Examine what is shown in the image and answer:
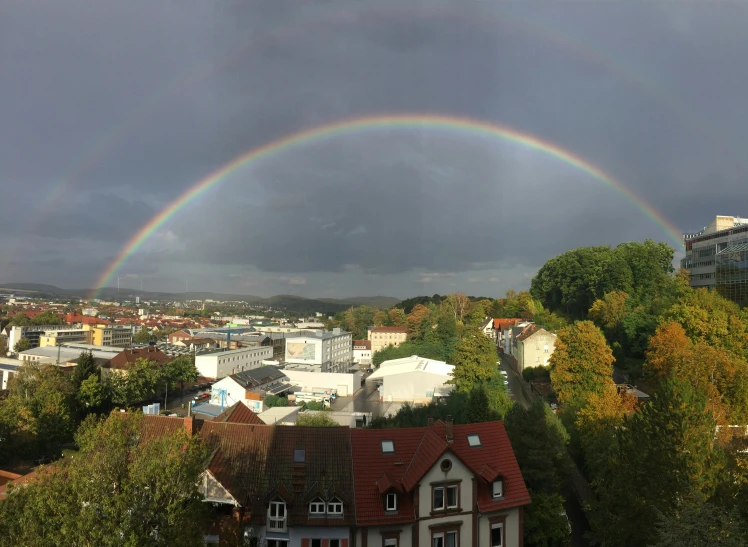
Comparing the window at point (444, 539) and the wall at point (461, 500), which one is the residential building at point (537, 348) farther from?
the window at point (444, 539)

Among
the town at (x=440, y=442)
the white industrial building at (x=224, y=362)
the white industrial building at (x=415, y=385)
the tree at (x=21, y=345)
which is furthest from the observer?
the tree at (x=21, y=345)

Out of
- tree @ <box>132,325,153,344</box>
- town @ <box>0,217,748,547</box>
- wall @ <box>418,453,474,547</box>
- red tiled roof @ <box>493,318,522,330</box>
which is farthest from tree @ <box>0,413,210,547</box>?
tree @ <box>132,325,153,344</box>

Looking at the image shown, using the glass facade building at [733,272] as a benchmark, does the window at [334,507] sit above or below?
below

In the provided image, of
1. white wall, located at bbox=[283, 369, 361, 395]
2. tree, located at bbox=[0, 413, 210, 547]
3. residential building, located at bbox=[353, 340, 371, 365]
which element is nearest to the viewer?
tree, located at bbox=[0, 413, 210, 547]

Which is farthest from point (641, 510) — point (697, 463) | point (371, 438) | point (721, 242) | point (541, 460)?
point (721, 242)

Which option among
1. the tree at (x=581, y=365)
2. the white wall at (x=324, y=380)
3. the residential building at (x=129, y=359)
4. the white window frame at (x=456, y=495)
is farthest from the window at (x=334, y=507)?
the residential building at (x=129, y=359)

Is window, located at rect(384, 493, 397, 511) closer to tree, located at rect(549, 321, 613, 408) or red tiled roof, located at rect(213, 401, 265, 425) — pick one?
red tiled roof, located at rect(213, 401, 265, 425)
